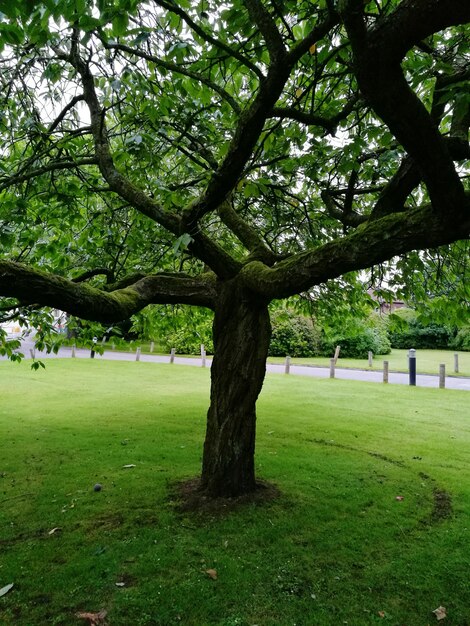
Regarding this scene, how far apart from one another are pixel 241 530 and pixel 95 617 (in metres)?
1.90

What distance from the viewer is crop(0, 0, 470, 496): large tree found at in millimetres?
3053

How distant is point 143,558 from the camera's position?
14.7ft

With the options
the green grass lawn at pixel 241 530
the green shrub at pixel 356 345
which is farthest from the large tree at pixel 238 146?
the green shrub at pixel 356 345

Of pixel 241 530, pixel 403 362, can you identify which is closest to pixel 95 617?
pixel 241 530

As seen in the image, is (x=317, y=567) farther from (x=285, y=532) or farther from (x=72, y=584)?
(x=72, y=584)

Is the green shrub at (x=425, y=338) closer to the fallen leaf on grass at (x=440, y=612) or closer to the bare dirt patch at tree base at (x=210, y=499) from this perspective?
the bare dirt patch at tree base at (x=210, y=499)

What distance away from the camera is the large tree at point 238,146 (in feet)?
10.0

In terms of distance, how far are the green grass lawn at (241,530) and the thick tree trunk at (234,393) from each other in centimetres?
48

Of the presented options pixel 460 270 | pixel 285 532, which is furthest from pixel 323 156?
pixel 285 532

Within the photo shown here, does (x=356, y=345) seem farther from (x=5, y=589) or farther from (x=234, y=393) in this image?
(x=5, y=589)

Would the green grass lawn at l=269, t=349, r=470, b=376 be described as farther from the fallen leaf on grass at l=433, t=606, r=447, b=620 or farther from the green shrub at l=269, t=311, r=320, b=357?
the fallen leaf on grass at l=433, t=606, r=447, b=620

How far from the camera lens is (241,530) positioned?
200 inches

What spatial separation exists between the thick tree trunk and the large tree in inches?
0.8

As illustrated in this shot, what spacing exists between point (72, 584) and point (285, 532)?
2.28 m
